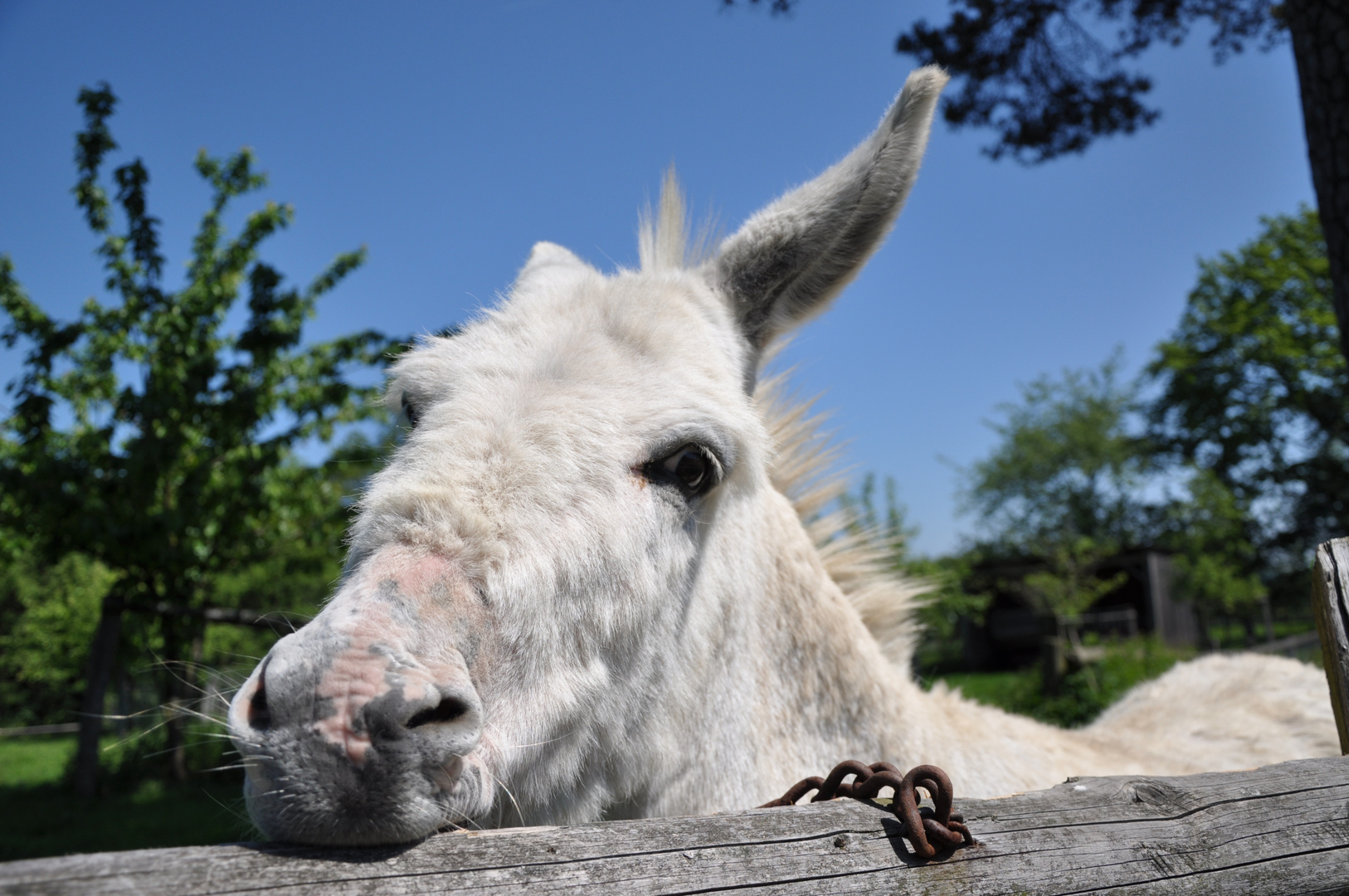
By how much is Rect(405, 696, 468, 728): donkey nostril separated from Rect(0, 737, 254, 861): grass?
6.50 m

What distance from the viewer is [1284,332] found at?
28078mm

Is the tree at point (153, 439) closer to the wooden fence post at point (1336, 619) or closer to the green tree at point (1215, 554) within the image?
the wooden fence post at point (1336, 619)

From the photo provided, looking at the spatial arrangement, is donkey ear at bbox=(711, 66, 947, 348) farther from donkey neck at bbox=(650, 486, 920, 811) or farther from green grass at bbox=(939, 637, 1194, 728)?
green grass at bbox=(939, 637, 1194, 728)

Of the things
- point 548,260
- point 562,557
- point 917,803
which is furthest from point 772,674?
point 548,260

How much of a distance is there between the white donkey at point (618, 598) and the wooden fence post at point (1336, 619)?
33.1 inches

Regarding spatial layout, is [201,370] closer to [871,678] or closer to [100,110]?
[100,110]

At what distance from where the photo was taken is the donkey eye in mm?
1851

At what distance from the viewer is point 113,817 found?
901 centimetres

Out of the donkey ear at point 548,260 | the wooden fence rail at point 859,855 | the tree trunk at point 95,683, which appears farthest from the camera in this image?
the tree trunk at point 95,683

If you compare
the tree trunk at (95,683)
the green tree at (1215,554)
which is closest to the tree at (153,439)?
the tree trunk at (95,683)

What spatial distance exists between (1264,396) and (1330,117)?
40.5 meters

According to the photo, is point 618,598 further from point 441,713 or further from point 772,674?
point 772,674

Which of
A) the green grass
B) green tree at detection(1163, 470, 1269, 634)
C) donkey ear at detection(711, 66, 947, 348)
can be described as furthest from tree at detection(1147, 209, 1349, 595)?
donkey ear at detection(711, 66, 947, 348)

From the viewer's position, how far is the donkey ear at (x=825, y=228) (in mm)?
2123
